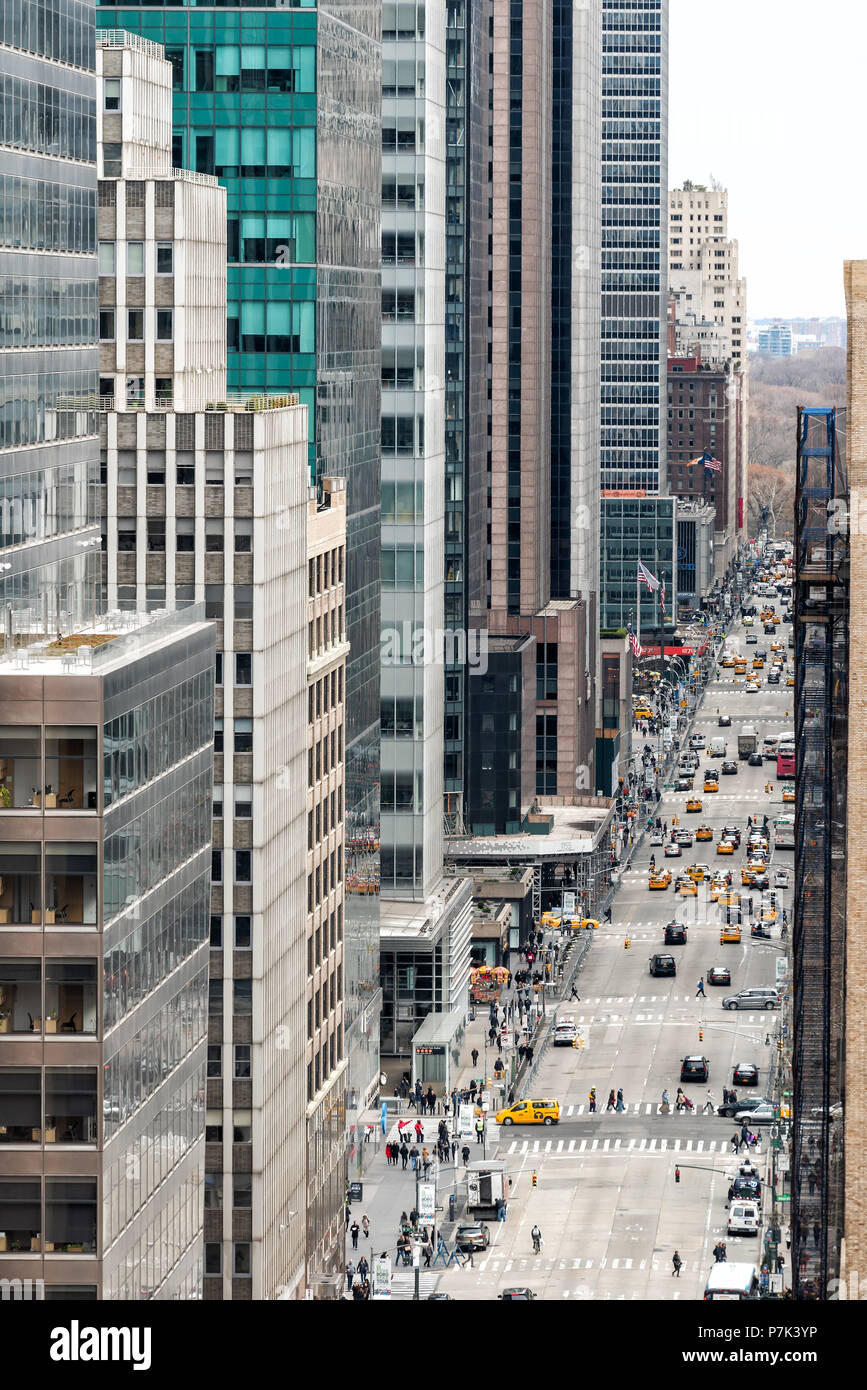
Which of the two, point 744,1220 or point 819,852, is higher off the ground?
point 819,852

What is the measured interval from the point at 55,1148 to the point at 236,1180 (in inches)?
1384

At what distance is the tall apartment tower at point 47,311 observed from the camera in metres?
59.9

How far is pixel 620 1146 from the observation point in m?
129

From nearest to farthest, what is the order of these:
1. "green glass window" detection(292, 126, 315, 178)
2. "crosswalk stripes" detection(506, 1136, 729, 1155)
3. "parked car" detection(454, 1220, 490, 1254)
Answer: "green glass window" detection(292, 126, 315, 178), "parked car" detection(454, 1220, 490, 1254), "crosswalk stripes" detection(506, 1136, 729, 1155)

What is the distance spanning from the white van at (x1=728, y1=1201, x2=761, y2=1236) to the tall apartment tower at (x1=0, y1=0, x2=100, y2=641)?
54.6 metres

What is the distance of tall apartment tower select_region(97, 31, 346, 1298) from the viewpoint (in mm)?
83875

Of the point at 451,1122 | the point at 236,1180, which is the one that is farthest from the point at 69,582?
the point at 451,1122

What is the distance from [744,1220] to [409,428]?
53785mm

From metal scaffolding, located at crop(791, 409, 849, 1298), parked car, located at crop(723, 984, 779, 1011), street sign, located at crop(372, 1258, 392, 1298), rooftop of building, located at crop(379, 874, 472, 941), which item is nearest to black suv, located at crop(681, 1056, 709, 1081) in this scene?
rooftop of building, located at crop(379, 874, 472, 941)

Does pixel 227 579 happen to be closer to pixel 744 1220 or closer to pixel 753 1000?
pixel 744 1220

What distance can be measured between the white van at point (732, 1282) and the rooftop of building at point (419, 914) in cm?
4475

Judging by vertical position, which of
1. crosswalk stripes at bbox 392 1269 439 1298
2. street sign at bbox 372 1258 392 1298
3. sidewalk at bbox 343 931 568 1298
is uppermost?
street sign at bbox 372 1258 392 1298

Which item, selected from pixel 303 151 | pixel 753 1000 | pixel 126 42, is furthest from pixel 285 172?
pixel 753 1000

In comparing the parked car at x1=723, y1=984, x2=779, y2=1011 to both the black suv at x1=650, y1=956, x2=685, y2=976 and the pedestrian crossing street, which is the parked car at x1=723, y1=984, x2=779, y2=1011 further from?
the pedestrian crossing street
